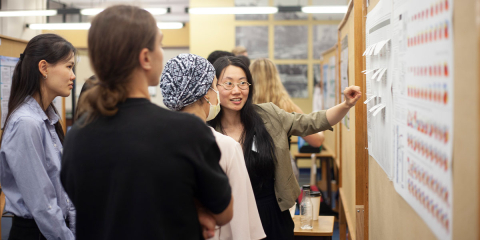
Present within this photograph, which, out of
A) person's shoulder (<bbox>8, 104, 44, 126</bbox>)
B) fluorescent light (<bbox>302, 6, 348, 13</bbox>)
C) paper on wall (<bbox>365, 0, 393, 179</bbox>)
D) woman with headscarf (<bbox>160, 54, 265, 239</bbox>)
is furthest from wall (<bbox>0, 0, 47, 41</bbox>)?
paper on wall (<bbox>365, 0, 393, 179</bbox>)

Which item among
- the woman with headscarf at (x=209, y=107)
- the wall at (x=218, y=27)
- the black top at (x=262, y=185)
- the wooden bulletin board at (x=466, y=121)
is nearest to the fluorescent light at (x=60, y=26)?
the wall at (x=218, y=27)

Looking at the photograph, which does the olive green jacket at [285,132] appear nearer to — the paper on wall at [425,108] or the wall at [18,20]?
the paper on wall at [425,108]

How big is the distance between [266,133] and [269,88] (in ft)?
3.95

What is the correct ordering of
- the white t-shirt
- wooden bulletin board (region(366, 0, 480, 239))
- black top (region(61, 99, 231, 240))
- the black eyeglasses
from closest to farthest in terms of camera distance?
1. wooden bulletin board (region(366, 0, 480, 239))
2. black top (region(61, 99, 231, 240))
3. the white t-shirt
4. the black eyeglasses

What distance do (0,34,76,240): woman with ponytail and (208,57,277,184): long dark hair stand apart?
0.82 meters

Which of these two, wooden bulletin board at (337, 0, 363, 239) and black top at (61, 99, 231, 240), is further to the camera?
wooden bulletin board at (337, 0, 363, 239)

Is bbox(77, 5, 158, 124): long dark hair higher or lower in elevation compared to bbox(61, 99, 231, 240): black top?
higher

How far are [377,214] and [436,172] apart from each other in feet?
3.11

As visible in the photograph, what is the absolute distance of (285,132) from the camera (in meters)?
2.23

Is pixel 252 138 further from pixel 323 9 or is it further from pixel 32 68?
pixel 323 9

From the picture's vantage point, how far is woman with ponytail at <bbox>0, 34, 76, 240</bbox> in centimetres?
175

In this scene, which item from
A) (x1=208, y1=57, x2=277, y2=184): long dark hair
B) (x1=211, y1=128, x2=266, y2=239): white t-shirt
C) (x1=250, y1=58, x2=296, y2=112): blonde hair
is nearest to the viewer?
(x1=211, y1=128, x2=266, y2=239): white t-shirt

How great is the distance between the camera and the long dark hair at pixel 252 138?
2.10 m

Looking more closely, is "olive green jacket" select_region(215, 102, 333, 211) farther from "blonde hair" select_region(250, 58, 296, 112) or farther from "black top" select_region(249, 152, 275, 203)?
"blonde hair" select_region(250, 58, 296, 112)
